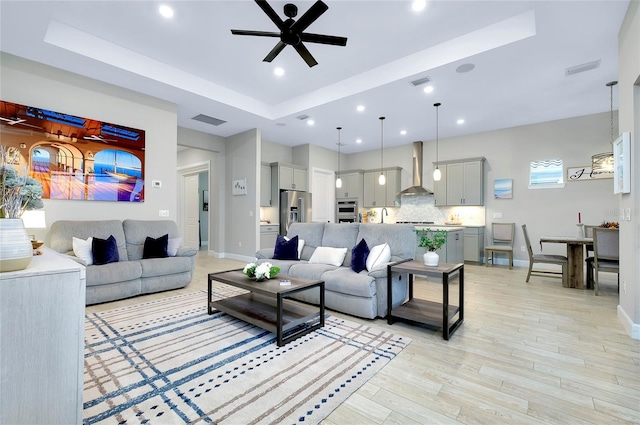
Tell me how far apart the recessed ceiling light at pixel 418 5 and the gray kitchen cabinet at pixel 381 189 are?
5010mm

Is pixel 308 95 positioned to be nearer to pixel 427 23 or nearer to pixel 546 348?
pixel 427 23

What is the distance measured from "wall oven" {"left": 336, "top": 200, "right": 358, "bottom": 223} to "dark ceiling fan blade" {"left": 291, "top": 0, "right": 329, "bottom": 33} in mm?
5966

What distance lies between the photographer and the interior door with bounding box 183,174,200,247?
8.52 meters

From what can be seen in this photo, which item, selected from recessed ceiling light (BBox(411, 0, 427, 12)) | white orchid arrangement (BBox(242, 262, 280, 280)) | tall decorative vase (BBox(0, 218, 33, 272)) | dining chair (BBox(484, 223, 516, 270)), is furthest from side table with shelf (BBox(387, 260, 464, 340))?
dining chair (BBox(484, 223, 516, 270))

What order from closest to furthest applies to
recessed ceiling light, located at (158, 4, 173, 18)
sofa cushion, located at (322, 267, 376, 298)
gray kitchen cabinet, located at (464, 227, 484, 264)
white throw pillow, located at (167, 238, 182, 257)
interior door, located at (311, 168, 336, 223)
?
sofa cushion, located at (322, 267, 376, 298)
recessed ceiling light, located at (158, 4, 173, 18)
white throw pillow, located at (167, 238, 182, 257)
gray kitchen cabinet, located at (464, 227, 484, 264)
interior door, located at (311, 168, 336, 223)

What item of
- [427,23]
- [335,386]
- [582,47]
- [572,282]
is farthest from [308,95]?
[572,282]

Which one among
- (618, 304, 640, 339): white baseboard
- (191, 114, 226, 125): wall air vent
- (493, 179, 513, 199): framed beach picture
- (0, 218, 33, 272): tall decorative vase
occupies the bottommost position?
(618, 304, 640, 339): white baseboard

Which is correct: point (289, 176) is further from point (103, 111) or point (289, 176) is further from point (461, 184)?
point (461, 184)

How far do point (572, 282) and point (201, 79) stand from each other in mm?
6702

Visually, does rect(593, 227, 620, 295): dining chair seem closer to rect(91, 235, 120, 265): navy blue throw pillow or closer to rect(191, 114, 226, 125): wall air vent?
rect(91, 235, 120, 265): navy blue throw pillow

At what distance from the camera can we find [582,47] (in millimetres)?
3439

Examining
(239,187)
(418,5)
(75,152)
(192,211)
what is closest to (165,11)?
(75,152)

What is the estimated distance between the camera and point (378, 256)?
331 centimetres

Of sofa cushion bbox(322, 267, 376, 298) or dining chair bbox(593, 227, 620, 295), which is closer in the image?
sofa cushion bbox(322, 267, 376, 298)
